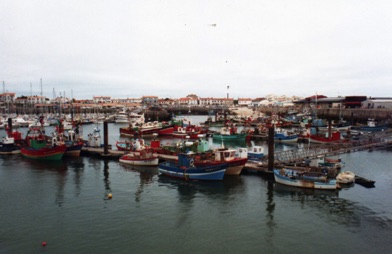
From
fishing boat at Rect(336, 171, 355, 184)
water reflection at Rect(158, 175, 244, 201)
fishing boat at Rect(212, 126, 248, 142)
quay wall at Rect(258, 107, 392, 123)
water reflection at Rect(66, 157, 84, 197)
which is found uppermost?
quay wall at Rect(258, 107, 392, 123)

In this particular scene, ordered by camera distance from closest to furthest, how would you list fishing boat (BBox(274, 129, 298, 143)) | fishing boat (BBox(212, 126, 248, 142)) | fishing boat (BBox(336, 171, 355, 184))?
1. fishing boat (BBox(336, 171, 355, 184))
2. fishing boat (BBox(274, 129, 298, 143))
3. fishing boat (BBox(212, 126, 248, 142))

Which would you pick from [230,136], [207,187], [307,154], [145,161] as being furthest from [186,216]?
[230,136]

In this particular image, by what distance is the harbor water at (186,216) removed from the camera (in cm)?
1788

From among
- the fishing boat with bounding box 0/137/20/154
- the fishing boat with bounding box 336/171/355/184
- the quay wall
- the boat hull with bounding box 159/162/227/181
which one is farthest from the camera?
the quay wall

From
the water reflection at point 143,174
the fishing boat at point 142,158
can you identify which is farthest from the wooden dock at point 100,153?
the water reflection at point 143,174

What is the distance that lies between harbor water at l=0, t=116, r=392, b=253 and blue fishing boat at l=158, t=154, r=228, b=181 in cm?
75

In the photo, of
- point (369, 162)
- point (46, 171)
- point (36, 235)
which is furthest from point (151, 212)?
point (369, 162)

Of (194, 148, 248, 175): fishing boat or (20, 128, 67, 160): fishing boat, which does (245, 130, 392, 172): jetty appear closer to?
(194, 148, 248, 175): fishing boat

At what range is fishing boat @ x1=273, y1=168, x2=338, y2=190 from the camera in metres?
27.1

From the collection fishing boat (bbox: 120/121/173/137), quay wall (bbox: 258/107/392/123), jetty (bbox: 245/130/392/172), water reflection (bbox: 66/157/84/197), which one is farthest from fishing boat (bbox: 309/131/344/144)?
water reflection (bbox: 66/157/84/197)

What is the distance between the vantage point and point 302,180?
91.2ft

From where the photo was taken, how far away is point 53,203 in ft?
80.8

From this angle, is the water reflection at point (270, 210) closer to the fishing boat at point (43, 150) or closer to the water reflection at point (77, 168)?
the water reflection at point (77, 168)

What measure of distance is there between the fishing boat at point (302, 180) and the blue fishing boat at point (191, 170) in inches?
212
